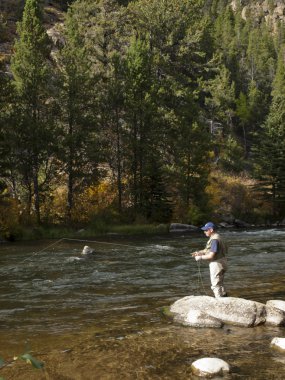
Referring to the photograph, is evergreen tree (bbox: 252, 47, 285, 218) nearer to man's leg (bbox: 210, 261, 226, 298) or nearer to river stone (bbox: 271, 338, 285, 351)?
man's leg (bbox: 210, 261, 226, 298)

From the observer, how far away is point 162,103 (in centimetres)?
4259

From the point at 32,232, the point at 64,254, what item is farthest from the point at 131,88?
the point at 64,254

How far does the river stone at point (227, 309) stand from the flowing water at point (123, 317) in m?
0.25

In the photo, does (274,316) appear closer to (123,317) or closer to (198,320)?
(198,320)

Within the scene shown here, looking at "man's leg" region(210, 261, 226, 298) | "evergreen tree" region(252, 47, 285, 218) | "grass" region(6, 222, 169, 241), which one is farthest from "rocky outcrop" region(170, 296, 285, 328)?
"evergreen tree" region(252, 47, 285, 218)

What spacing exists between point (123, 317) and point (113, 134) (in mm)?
29088

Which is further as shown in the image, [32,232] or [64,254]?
[32,232]

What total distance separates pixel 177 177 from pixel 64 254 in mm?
19682

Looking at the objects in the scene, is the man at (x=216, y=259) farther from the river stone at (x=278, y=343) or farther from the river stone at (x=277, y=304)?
the river stone at (x=278, y=343)

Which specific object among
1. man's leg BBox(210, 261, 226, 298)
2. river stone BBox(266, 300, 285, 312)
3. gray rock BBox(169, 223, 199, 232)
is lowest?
gray rock BBox(169, 223, 199, 232)

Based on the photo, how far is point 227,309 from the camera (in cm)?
1013

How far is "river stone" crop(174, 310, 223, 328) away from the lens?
383 inches

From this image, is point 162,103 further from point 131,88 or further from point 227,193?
point 227,193

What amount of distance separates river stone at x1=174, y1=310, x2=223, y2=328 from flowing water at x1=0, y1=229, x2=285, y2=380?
9.7 inches
